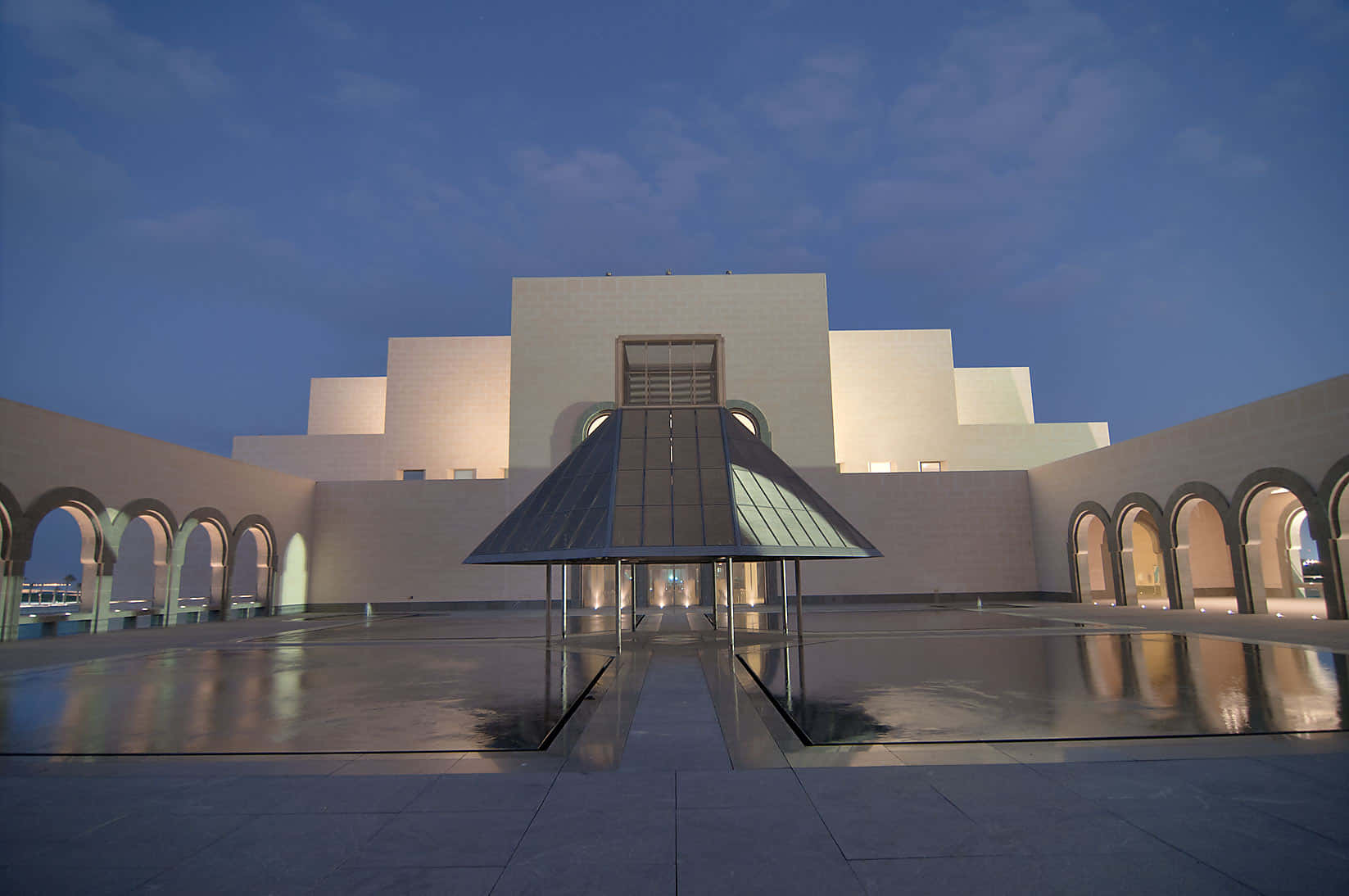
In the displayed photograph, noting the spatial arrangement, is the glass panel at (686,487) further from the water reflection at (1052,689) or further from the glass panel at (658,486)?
the water reflection at (1052,689)

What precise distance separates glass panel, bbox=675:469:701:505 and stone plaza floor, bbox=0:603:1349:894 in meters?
2.79

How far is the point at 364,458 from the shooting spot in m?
38.6

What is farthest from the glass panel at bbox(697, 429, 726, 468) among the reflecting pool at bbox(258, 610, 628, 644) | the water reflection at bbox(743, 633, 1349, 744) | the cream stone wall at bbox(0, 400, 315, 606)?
the cream stone wall at bbox(0, 400, 315, 606)

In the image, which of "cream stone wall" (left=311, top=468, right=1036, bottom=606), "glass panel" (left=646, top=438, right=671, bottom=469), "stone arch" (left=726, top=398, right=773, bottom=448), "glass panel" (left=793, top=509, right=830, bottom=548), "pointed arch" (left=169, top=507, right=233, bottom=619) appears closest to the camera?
"glass panel" (left=793, top=509, right=830, bottom=548)

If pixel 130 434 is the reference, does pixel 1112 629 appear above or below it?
below

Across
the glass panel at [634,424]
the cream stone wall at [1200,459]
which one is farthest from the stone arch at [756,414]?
the glass panel at [634,424]

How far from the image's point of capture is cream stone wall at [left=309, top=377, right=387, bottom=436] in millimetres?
42219

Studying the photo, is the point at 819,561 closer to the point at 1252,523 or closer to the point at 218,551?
the point at 1252,523

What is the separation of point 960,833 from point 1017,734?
2.71m

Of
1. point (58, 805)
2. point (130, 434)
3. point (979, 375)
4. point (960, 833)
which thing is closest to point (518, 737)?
point (58, 805)

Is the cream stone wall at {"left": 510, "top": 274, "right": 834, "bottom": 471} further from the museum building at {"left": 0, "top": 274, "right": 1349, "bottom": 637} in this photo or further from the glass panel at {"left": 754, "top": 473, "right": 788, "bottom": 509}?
the glass panel at {"left": 754, "top": 473, "right": 788, "bottom": 509}

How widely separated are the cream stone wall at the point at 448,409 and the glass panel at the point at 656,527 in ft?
86.3

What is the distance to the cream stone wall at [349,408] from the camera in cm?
4222

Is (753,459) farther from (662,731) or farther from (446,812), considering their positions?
A: (446,812)
